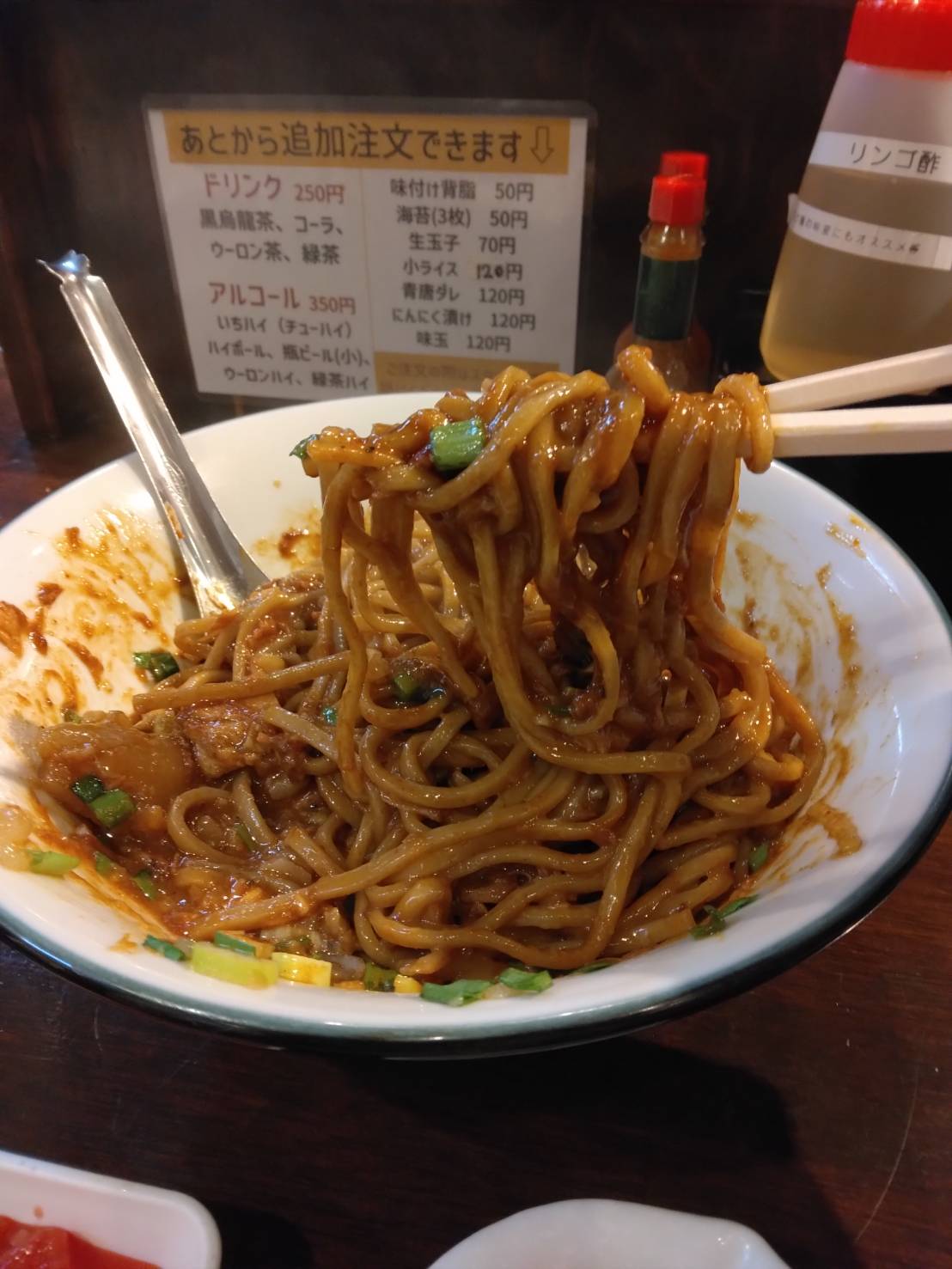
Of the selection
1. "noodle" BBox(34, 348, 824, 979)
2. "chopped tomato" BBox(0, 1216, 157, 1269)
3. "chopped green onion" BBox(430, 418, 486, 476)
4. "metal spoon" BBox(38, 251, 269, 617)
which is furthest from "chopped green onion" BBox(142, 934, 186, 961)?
"metal spoon" BBox(38, 251, 269, 617)

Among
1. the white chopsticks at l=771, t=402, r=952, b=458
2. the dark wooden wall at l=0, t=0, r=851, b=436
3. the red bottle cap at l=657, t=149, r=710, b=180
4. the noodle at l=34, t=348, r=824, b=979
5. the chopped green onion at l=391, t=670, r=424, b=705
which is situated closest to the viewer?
the white chopsticks at l=771, t=402, r=952, b=458

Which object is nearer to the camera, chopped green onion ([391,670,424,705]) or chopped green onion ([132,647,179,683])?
chopped green onion ([391,670,424,705])

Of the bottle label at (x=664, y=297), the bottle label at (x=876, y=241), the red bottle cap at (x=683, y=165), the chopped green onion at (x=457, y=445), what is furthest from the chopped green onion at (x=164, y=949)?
the bottle label at (x=876, y=241)

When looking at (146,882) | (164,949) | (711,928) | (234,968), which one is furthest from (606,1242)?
(146,882)

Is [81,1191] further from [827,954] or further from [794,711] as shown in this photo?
[794,711]

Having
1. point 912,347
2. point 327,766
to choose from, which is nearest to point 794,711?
point 327,766

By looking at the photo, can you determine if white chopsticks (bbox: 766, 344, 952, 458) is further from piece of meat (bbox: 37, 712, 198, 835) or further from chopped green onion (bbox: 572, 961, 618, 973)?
piece of meat (bbox: 37, 712, 198, 835)

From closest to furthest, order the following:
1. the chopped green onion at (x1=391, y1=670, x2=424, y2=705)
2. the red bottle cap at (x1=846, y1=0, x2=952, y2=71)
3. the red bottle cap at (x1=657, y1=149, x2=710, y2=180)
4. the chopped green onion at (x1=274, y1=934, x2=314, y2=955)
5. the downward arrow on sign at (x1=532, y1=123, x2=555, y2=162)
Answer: the chopped green onion at (x1=274, y1=934, x2=314, y2=955) → the chopped green onion at (x1=391, y1=670, x2=424, y2=705) → the red bottle cap at (x1=846, y1=0, x2=952, y2=71) → the red bottle cap at (x1=657, y1=149, x2=710, y2=180) → the downward arrow on sign at (x1=532, y1=123, x2=555, y2=162)
